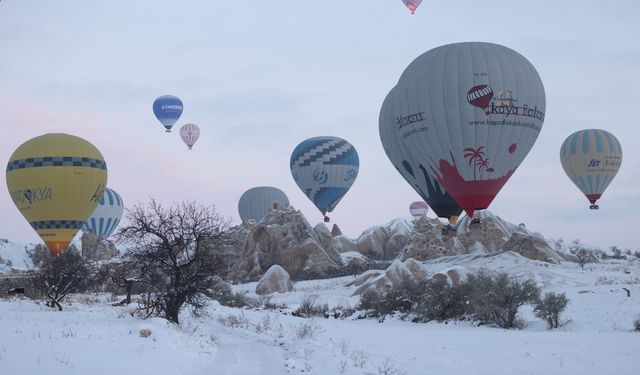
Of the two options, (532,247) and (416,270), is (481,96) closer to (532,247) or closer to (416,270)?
(416,270)

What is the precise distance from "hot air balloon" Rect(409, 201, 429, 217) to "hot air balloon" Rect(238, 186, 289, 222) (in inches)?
1618

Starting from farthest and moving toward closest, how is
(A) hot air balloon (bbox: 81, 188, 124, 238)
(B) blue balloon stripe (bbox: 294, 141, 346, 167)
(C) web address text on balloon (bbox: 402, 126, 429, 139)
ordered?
(A) hot air balloon (bbox: 81, 188, 124, 238) → (B) blue balloon stripe (bbox: 294, 141, 346, 167) → (C) web address text on balloon (bbox: 402, 126, 429, 139)

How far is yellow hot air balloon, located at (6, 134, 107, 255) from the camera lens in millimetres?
47750

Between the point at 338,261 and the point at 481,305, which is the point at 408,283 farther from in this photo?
the point at 338,261

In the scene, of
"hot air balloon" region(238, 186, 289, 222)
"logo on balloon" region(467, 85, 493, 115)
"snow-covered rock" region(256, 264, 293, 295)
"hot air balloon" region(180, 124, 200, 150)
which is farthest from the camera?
"hot air balloon" region(238, 186, 289, 222)

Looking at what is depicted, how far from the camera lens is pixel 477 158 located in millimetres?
36812

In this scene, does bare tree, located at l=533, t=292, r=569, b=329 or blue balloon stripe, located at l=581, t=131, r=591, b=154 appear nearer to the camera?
bare tree, located at l=533, t=292, r=569, b=329

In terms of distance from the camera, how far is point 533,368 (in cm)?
1542

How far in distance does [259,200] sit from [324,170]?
115 feet

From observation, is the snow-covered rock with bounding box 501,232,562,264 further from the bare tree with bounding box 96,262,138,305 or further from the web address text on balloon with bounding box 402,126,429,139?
the bare tree with bounding box 96,262,138,305

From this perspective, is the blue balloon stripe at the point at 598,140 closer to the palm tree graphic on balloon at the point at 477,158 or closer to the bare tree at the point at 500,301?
the palm tree graphic on balloon at the point at 477,158

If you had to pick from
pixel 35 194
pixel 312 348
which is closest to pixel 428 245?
pixel 35 194

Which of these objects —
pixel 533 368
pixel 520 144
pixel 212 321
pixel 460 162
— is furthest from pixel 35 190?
Result: pixel 533 368

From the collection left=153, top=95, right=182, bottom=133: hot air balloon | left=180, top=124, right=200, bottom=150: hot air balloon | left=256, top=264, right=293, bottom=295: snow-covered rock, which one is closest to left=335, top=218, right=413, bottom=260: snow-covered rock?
left=180, top=124, right=200, bottom=150: hot air balloon
